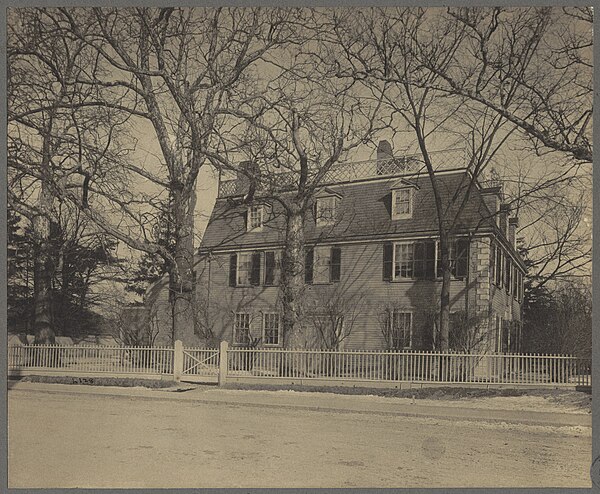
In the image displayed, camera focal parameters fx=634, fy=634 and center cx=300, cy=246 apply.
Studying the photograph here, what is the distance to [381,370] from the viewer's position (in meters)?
10.2

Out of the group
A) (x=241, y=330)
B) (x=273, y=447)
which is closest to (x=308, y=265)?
(x=241, y=330)

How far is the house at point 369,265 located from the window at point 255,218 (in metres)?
0.02

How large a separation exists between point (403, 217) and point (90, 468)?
6382 mm

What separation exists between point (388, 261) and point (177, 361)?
3.80 meters

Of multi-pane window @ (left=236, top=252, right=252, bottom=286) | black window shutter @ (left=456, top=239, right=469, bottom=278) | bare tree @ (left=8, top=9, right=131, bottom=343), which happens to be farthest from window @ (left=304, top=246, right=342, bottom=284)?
bare tree @ (left=8, top=9, right=131, bottom=343)

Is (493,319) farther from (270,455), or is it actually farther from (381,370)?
(270,455)

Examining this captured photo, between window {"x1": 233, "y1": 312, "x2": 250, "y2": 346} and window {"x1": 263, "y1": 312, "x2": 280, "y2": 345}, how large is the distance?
293mm

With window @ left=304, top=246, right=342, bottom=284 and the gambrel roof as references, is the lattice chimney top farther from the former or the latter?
window @ left=304, top=246, right=342, bottom=284

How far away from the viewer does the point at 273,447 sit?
25.3 ft

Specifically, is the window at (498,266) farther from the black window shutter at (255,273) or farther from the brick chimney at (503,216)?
the black window shutter at (255,273)

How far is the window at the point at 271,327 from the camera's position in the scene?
10094 mm

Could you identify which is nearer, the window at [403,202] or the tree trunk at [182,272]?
the tree trunk at [182,272]

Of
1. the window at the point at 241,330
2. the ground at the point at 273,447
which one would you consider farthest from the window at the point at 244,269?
the ground at the point at 273,447

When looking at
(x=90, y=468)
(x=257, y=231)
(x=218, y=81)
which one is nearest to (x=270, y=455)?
(x=90, y=468)
